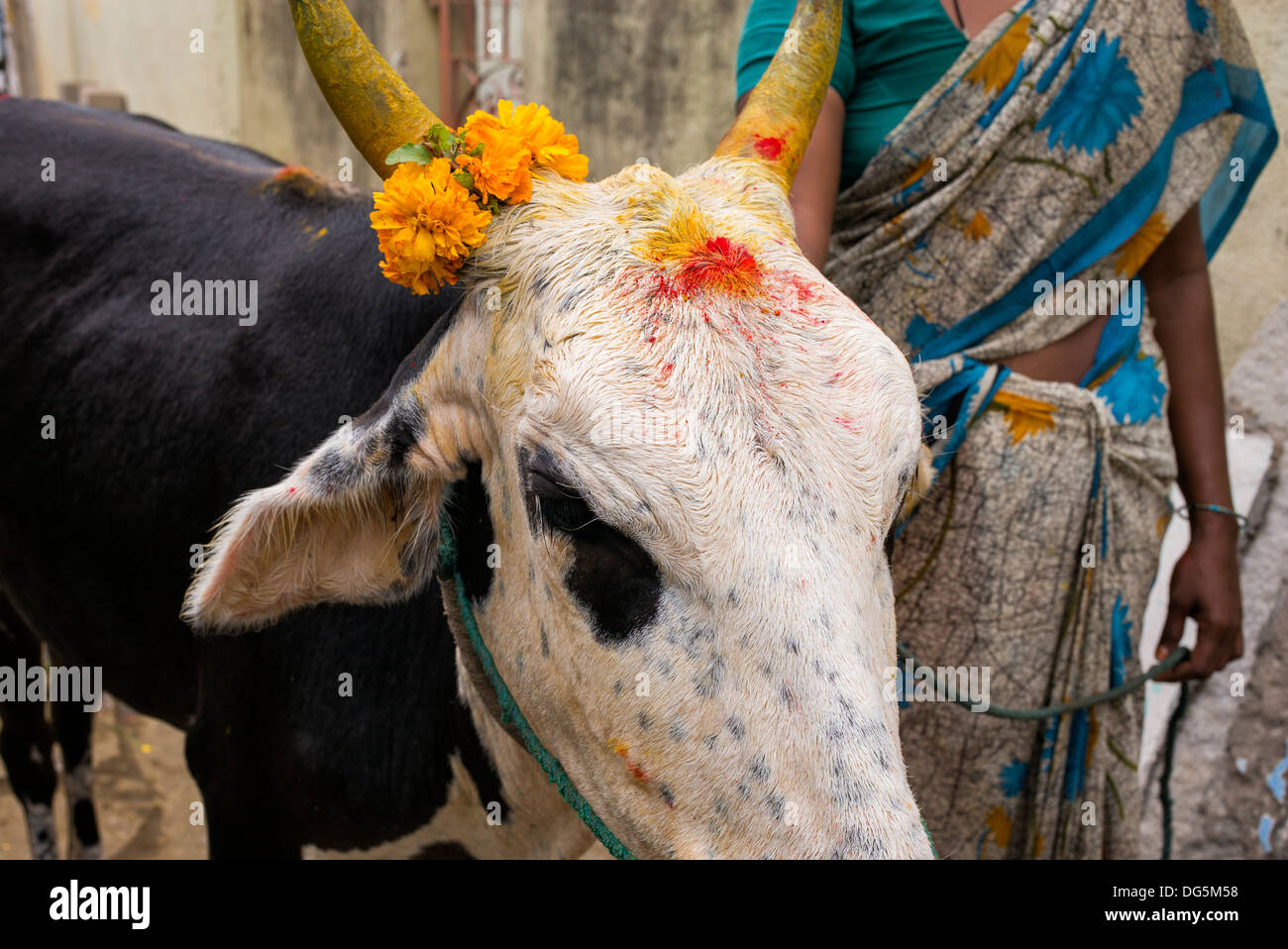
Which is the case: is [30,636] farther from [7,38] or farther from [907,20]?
[7,38]

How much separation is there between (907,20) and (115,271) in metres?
1.94

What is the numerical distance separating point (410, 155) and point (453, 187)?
0.27 ft

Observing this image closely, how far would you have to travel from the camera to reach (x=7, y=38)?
27.3 ft

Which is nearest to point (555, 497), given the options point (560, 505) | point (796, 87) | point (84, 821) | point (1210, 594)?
point (560, 505)

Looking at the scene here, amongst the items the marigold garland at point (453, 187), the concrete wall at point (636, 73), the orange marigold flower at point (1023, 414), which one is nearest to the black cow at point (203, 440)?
the marigold garland at point (453, 187)

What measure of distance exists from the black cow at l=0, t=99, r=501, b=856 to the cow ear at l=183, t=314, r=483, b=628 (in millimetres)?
116

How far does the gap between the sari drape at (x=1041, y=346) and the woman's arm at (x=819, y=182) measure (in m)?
0.13

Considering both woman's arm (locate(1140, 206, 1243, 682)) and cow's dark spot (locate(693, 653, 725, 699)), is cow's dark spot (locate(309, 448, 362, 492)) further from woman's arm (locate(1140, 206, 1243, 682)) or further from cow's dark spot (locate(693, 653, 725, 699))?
woman's arm (locate(1140, 206, 1243, 682))

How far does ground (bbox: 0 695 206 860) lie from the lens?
4.16 meters

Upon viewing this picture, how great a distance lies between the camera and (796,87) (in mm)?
1929

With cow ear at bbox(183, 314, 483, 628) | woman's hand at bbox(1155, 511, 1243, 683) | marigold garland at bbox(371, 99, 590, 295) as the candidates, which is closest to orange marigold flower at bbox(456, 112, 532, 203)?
marigold garland at bbox(371, 99, 590, 295)

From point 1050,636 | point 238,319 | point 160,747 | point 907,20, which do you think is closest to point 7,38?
point 160,747

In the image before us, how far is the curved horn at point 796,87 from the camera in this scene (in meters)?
1.89

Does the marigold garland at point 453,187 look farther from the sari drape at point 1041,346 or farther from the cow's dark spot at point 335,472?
the sari drape at point 1041,346
